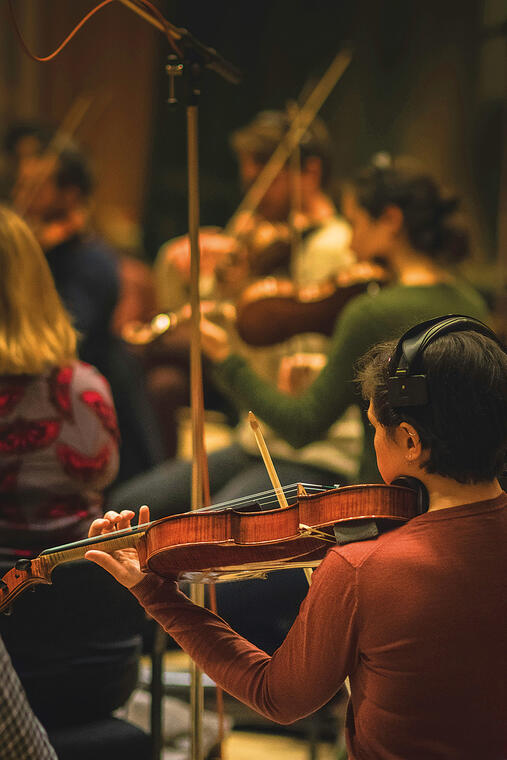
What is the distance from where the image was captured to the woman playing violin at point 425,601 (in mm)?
1027

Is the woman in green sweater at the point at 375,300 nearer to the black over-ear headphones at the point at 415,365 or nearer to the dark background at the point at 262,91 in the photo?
the black over-ear headphones at the point at 415,365

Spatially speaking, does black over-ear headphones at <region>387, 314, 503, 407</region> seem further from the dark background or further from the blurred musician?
the dark background

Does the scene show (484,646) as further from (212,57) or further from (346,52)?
(346,52)

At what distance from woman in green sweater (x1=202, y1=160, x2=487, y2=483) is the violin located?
0.68 meters

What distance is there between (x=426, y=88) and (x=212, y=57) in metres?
3.81

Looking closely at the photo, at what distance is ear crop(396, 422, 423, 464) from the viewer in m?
1.09

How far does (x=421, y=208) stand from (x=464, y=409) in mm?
1108

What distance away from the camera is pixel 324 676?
3.42 feet

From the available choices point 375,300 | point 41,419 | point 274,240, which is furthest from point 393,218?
point 41,419

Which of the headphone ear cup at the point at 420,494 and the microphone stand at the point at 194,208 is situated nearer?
the headphone ear cup at the point at 420,494

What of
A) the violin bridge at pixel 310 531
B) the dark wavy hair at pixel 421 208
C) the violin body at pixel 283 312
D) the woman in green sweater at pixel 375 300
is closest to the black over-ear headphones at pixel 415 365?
the violin bridge at pixel 310 531

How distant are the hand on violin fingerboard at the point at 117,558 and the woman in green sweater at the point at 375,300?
0.69 metres

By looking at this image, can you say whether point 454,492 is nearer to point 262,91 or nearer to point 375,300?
point 375,300

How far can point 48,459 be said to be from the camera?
1605mm
